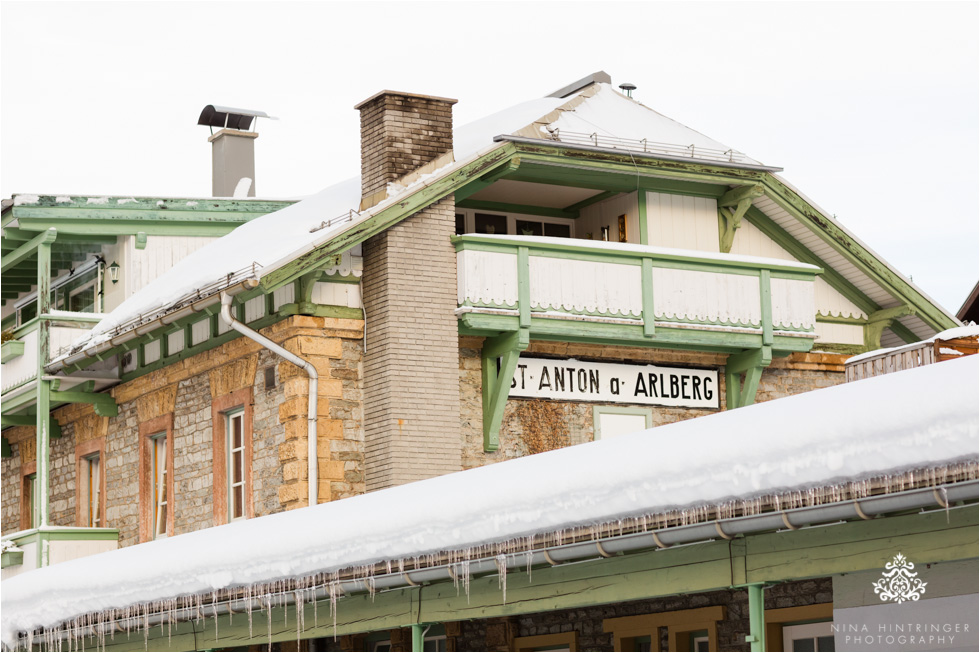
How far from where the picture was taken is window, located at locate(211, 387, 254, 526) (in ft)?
59.0

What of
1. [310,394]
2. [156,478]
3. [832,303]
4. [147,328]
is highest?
[832,303]

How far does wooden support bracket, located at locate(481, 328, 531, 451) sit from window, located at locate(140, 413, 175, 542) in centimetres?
456

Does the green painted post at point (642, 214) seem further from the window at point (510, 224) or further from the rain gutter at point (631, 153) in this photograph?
the window at point (510, 224)

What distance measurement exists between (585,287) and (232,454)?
463 cm

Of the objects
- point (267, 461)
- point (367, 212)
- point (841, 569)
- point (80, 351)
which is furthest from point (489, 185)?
point (841, 569)

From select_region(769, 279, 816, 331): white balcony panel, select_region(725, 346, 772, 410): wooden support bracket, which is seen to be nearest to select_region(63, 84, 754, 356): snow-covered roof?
select_region(769, 279, 816, 331): white balcony panel

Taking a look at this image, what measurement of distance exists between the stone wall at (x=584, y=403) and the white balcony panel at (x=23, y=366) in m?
6.92

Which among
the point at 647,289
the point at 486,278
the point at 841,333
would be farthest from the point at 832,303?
the point at 486,278

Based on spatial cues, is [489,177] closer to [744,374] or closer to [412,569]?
[744,374]

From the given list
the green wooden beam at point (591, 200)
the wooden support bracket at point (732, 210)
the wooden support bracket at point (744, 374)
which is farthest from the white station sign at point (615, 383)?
the green wooden beam at point (591, 200)

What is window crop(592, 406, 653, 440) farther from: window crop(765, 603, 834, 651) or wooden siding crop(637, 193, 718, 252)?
window crop(765, 603, 834, 651)

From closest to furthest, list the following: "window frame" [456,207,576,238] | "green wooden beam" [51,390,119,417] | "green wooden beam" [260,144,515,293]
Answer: "green wooden beam" [260,144,515,293] < "window frame" [456,207,576,238] < "green wooden beam" [51,390,119,417]

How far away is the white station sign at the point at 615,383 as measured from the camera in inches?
711

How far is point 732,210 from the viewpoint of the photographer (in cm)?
1958
